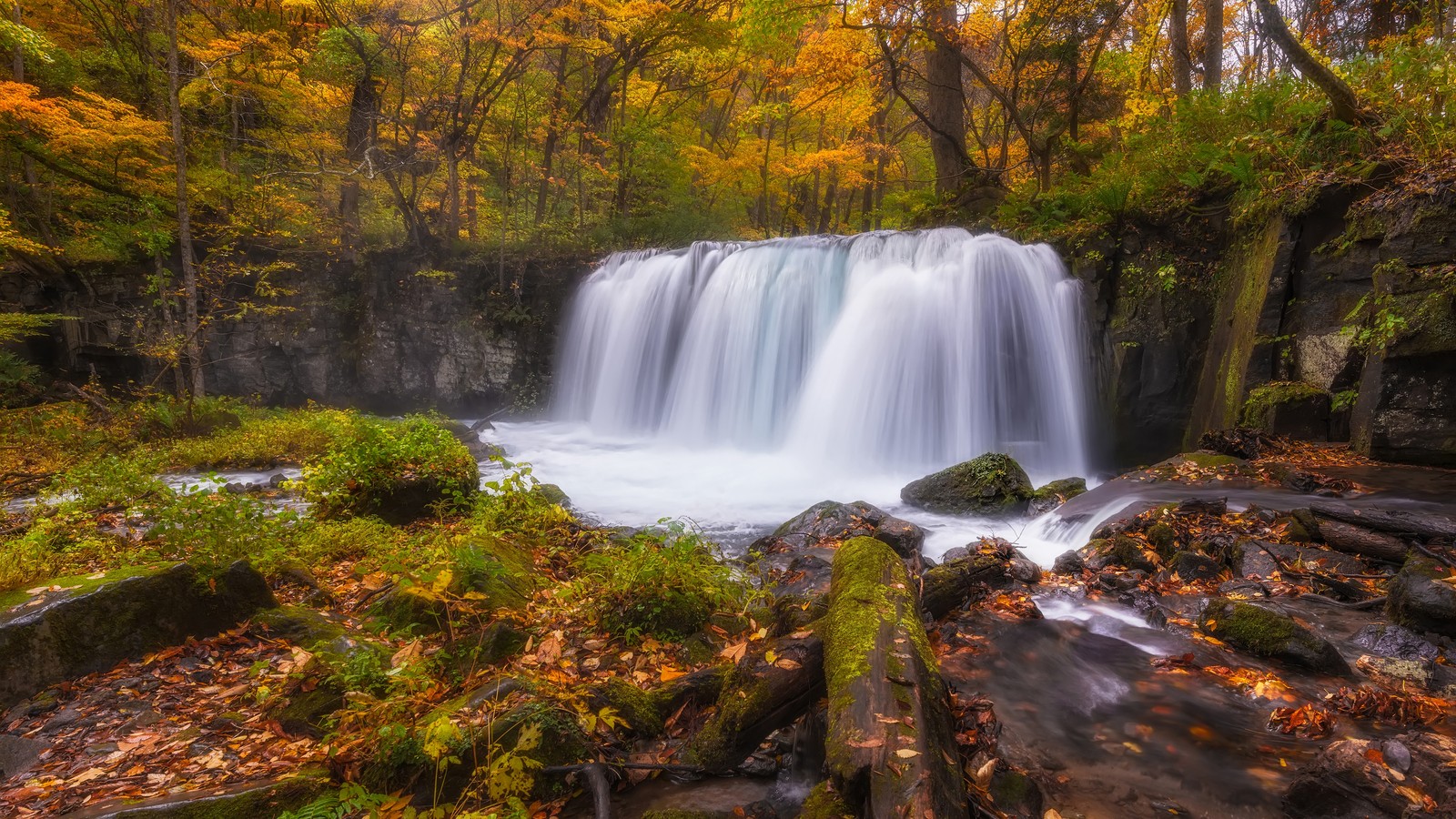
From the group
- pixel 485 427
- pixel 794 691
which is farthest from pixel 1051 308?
pixel 485 427

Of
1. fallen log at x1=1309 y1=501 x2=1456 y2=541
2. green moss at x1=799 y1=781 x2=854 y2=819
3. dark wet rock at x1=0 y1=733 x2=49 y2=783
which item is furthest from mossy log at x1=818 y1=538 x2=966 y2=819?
fallen log at x1=1309 y1=501 x2=1456 y2=541

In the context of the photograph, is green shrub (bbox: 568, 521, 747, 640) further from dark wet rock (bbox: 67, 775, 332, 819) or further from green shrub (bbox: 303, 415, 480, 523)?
green shrub (bbox: 303, 415, 480, 523)

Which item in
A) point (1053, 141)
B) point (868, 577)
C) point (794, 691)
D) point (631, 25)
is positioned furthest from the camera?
point (631, 25)

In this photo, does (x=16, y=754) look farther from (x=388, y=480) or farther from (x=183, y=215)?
(x=183, y=215)

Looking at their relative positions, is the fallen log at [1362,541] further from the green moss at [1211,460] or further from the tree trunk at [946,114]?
the tree trunk at [946,114]

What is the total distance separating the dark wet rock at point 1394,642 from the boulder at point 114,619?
672cm

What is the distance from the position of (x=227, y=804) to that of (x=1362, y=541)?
22.3 ft

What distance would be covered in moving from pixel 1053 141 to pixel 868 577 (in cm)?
1400

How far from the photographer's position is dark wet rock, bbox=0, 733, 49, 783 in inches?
101

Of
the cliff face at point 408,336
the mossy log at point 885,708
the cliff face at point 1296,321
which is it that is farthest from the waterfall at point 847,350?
the mossy log at point 885,708

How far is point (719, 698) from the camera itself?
267 cm

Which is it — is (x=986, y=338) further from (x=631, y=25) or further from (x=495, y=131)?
(x=495, y=131)

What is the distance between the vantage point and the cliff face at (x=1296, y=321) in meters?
5.81

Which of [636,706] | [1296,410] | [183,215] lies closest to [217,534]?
[636,706]
